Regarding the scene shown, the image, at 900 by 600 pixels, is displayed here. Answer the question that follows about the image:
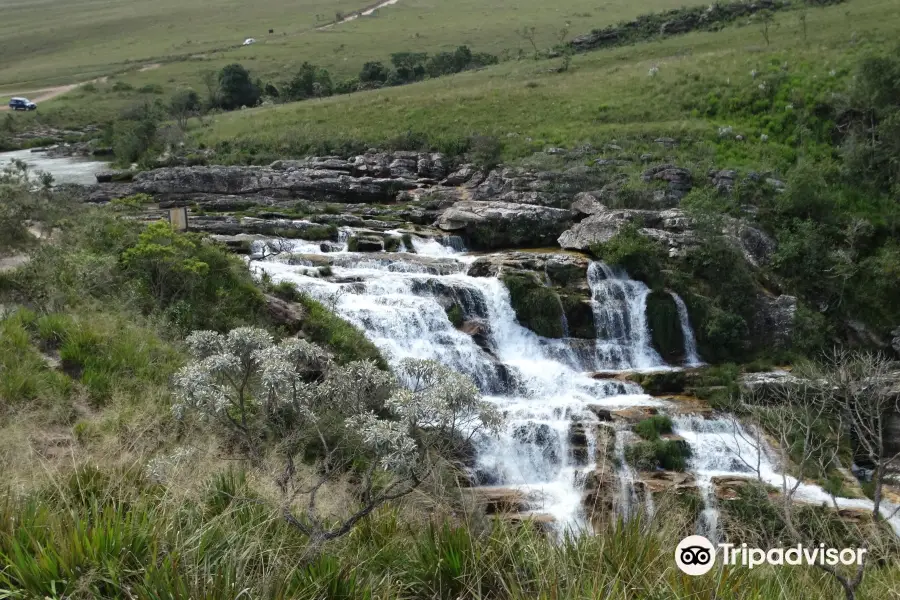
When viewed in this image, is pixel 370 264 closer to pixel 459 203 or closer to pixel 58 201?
pixel 459 203

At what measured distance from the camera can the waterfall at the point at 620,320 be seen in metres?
19.8

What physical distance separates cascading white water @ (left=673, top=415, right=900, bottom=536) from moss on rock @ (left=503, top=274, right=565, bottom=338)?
5029mm

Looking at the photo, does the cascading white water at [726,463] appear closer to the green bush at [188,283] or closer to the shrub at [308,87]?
the green bush at [188,283]

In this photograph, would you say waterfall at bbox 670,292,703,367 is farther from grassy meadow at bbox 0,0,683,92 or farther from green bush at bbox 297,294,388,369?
grassy meadow at bbox 0,0,683,92

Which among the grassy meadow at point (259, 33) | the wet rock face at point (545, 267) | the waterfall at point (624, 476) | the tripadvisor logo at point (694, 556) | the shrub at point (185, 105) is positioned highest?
the grassy meadow at point (259, 33)

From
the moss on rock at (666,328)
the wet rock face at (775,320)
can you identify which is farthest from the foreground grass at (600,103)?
the moss on rock at (666,328)

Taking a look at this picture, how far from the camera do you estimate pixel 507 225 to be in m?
24.5

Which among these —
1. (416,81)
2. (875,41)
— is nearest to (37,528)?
(875,41)

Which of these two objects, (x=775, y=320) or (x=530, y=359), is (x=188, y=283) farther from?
(x=775, y=320)

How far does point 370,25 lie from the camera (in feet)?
307

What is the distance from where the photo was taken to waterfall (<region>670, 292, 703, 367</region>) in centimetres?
2036

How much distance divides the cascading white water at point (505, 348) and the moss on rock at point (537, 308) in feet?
0.72

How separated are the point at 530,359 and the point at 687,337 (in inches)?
209

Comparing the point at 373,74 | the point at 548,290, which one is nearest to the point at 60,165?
the point at 373,74
